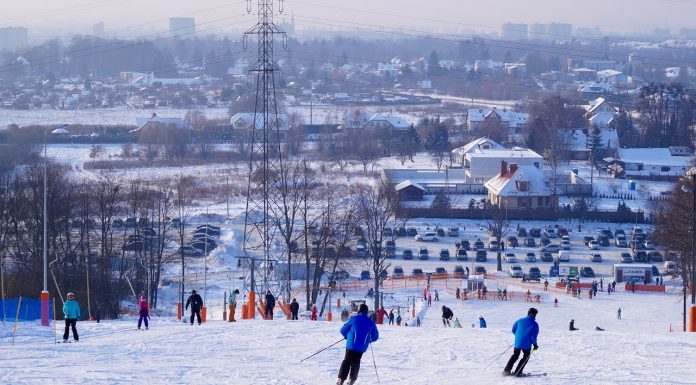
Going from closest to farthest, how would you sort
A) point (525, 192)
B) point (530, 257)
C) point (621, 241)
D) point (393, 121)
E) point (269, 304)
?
point (269, 304) < point (530, 257) < point (621, 241) < point (525, 192) < point (393, 121)

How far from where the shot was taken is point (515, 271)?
18.9 m

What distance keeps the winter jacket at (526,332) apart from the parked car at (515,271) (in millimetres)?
12409

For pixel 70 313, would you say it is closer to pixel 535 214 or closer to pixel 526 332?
pixel 526 332

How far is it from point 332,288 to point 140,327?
7745 millimetres

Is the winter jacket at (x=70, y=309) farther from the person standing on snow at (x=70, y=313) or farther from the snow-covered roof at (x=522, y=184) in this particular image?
the snow-covered roof at (x=522, y=184)

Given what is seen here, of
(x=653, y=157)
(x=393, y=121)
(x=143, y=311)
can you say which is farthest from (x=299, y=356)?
(x=393, y=121)

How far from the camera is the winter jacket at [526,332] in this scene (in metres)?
6.41

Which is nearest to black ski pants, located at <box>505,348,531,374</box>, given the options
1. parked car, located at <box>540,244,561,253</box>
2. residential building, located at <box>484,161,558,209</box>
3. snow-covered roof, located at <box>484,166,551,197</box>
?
parked car, located at <box>540,244,561,253</box>

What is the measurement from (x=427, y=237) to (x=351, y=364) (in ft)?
52.9

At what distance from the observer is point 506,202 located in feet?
82.9

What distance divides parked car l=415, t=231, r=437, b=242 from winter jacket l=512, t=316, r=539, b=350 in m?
15.7

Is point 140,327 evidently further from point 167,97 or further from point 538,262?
point 167,97

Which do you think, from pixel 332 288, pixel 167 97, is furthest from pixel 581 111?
A: pixel 332 288

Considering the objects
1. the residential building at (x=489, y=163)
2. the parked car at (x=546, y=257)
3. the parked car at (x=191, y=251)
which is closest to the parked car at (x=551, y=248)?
the parked car at (x=546, y=257)
